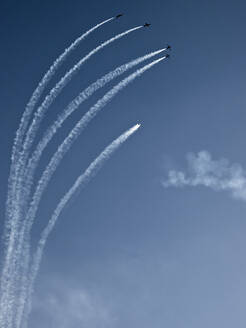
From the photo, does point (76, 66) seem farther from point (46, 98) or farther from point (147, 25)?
point (147, 25)

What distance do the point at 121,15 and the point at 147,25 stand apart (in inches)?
205

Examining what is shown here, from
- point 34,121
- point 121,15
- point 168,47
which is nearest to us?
point 34,121

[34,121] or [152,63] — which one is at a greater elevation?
[152,63]

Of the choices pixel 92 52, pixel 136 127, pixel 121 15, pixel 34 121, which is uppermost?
pixel 121 15

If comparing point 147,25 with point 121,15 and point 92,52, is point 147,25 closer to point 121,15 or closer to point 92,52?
point 121,15

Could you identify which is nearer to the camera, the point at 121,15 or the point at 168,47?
the point at 121,15

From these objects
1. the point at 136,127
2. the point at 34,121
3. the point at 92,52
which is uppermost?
the point at 92,52

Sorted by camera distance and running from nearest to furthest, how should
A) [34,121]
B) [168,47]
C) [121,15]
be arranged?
[34,121] → [121,15] → [168,47]

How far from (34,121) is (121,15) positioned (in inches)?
833

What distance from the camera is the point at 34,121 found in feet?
243

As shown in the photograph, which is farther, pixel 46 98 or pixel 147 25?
pixel 147 25

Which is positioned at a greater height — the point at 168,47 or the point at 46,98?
the point at 168,47

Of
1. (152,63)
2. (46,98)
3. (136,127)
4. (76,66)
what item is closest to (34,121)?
(46,98)

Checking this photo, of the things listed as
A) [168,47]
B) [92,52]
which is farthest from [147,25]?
[92,52]
